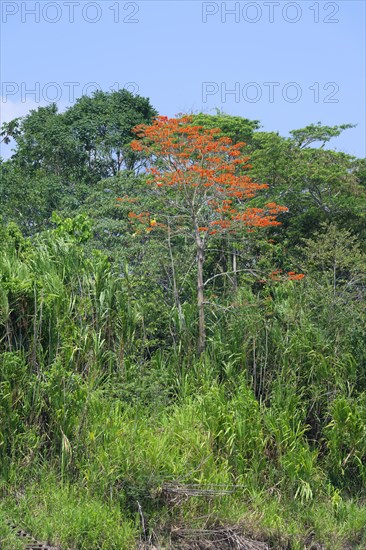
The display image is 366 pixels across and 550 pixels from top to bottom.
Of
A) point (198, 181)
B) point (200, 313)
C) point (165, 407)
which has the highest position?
point (198, 181)

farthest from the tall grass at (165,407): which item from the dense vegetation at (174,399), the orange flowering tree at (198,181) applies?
the orange flowering tree at (198,181)

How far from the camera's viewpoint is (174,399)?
9953mm

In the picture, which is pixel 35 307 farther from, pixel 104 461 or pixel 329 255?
pixel 329 255

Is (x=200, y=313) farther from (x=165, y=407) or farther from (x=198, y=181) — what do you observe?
(x=198, y=181)

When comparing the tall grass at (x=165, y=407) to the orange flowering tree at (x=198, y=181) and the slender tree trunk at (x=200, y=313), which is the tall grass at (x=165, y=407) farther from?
the orange flowering tree at (x=198, y=181)

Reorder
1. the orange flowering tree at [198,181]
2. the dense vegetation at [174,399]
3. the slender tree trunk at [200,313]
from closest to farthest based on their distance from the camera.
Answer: the dense vegetation at [174,399] → the slender tree trunk at [200,313] → the orange flowering tree at [198,181]

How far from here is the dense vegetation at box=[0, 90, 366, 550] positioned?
8.03m

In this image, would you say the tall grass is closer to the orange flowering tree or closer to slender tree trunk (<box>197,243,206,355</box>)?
slender tree trunk (<box>197,243,206,355</box>)

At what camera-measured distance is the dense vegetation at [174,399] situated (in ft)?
26.3

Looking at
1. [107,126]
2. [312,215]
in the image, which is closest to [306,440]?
[312,215]

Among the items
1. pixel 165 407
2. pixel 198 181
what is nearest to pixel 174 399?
pixel 165 407

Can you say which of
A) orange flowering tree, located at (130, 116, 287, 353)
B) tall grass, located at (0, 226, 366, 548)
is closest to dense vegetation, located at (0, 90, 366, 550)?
tall grass, located at (0, 226, 366, 548)

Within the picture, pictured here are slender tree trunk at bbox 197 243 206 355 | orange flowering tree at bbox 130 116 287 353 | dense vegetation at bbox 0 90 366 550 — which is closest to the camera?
dense vegetation at bbox 0 90 366 550

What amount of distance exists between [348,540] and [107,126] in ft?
48.8
